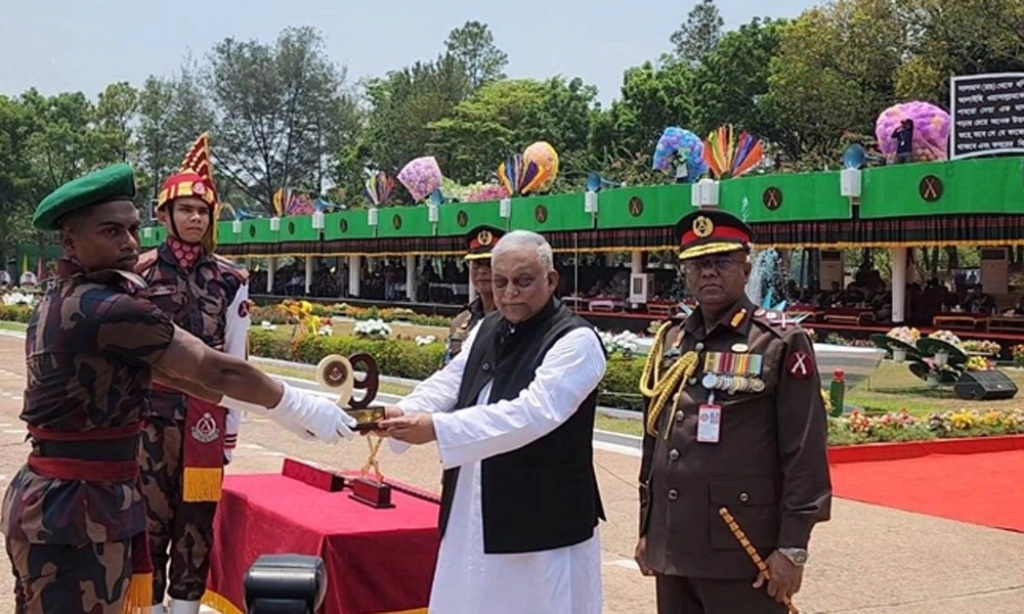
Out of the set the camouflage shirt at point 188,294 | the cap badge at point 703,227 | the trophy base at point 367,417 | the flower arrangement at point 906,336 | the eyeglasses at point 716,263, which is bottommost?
the flower arrangement at point 906,336

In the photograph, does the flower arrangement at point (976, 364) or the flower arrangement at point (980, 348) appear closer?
the flower arrangement at point (976, 364)

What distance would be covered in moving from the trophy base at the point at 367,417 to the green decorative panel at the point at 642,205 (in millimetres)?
24045

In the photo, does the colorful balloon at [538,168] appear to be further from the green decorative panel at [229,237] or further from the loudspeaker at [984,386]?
the loudspeaker at [984,386]

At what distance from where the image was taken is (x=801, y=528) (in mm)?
3469

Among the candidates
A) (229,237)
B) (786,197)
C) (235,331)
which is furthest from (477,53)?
(235,331)

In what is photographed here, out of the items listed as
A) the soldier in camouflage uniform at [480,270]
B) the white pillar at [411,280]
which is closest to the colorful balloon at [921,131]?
the soldier in camouflage uniform at [480,270]

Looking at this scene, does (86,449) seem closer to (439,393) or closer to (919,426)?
(439,393)

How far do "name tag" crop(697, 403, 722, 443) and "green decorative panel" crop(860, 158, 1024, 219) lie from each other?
19.2 metres

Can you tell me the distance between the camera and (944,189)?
22.1m

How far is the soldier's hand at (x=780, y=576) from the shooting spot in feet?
11.4

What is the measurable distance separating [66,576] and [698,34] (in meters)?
66.4

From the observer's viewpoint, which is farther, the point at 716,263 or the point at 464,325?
the point at 464,325

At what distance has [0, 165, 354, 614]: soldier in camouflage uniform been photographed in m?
3.17

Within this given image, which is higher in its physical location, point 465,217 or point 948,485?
point 465,217
